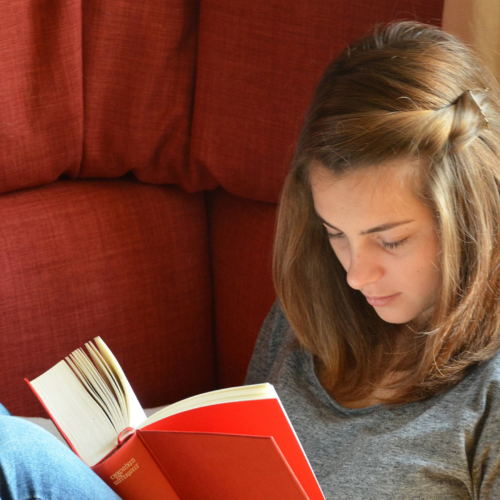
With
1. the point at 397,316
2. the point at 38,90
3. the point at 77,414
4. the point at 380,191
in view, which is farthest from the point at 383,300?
the point at 38,90

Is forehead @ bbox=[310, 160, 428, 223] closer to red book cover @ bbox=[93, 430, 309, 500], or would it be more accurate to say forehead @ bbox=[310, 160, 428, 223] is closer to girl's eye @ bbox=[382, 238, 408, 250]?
girl's eye @ bbox=[382, 238, 408, 250]

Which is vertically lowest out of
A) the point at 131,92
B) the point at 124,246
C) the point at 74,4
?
the point at 124,246

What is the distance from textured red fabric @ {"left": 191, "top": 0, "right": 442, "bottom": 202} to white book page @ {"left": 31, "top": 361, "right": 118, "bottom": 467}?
1.79ft

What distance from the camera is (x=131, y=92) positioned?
54.0 inches

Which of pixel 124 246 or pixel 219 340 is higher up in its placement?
pixel 124 246

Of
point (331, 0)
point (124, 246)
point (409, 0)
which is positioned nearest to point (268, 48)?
point (331, 0)

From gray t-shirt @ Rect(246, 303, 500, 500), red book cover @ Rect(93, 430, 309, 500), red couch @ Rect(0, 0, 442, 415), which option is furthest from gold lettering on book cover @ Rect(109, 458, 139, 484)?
red couch @ Rect(0, 0, 442, 415)

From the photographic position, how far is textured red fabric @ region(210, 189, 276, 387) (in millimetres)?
1390

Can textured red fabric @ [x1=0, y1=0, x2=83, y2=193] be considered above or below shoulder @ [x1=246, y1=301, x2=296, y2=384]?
above

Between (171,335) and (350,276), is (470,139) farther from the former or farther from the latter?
(171,335)

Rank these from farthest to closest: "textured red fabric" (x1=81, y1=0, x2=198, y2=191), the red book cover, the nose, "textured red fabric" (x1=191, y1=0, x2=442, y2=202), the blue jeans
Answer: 1. "textured red fabric" (x1=81, y1=0, x2=198, y2=191)
2. "textured red fabric" (x1=191, y1=0, x2=442, y2=202)
3. the nose
4. the blue jeans
5. the red book cover

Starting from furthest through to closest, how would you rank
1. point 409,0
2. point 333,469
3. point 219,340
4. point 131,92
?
point 219,340
point 131,92
point 409,0
point 333,469

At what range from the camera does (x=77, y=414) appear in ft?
3.02

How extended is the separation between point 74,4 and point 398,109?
2.28 ft
